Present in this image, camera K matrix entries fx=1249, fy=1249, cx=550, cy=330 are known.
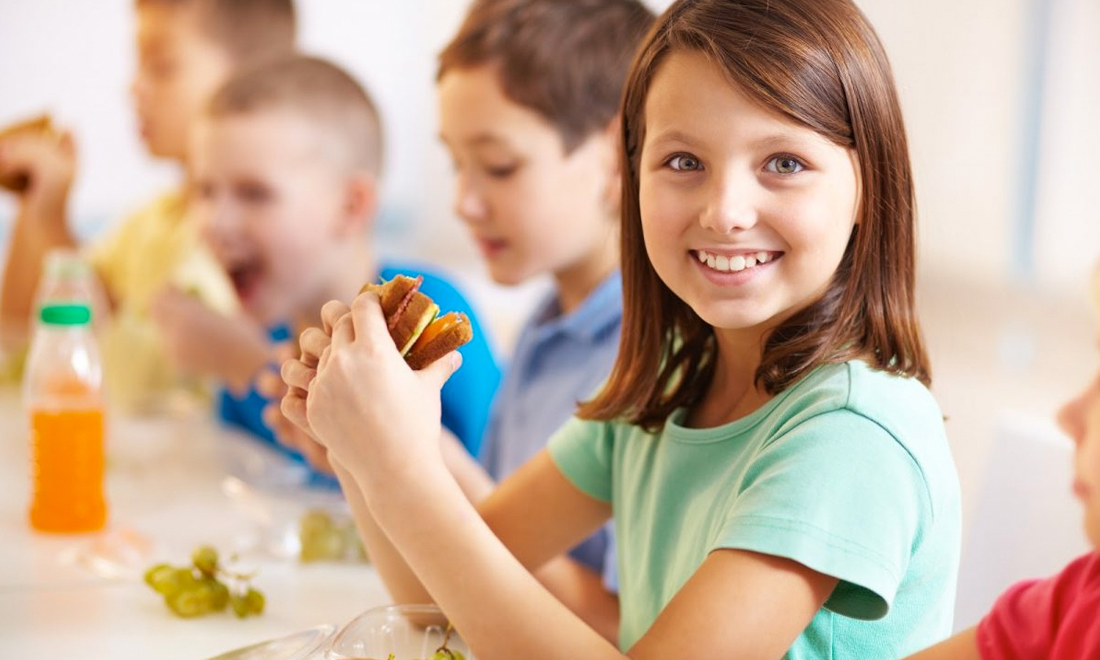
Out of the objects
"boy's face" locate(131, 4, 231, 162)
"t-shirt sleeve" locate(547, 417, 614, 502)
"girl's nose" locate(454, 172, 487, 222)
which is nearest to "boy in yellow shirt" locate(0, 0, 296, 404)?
"boy's face" locate(131, 4, 231, 162)

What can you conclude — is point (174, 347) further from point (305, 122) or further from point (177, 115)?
point (177, 115)

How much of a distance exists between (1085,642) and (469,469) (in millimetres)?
710

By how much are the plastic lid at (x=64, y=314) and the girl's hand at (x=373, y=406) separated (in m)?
0.67

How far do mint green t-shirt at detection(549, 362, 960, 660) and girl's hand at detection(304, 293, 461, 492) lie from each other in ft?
0.68

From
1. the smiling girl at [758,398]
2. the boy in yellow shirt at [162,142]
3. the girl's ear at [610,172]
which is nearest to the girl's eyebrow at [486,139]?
the girl's ear at [610,172]

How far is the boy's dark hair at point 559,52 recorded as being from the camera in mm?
1431

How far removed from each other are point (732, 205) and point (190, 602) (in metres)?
0.59

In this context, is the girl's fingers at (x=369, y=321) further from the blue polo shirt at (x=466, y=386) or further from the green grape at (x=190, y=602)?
the blue polo shirt at (x=466, y=386)

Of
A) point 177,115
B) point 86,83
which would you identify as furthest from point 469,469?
point 86,83

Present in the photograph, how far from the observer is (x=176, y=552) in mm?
1281

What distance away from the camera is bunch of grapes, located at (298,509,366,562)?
4.14 feet

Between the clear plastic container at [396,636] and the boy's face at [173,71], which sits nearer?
the clear plastic container at [396,636]

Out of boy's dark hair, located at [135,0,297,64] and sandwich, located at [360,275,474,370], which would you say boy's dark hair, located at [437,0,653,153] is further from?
boy's dark hair, located at [135,0,297,64]

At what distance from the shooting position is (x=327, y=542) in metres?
1.26
